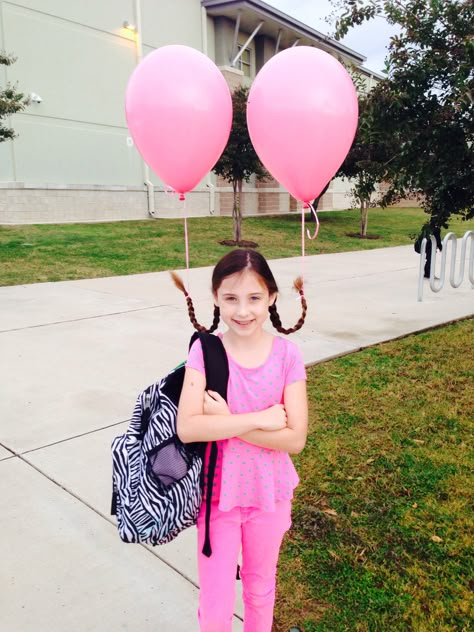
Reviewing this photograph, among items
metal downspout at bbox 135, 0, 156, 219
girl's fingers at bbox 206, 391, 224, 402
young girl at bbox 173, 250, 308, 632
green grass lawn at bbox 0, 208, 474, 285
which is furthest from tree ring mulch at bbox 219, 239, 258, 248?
girl's fingers at bbox 206, 391, 224, 402

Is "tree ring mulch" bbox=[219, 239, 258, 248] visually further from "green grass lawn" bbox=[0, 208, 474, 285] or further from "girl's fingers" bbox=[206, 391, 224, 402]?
"girl's fingers" bbox=[206, 391, 224, 402]

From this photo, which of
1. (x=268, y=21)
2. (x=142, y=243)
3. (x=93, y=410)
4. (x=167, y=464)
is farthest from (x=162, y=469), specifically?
(x=268, y=21)

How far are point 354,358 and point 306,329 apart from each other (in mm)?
1037

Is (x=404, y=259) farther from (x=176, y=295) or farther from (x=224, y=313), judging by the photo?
(x=224, y=313)

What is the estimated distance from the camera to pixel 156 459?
150 cm

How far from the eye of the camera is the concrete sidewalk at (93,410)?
2.10 metres

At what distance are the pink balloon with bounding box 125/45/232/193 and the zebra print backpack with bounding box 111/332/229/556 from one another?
114 centimetres

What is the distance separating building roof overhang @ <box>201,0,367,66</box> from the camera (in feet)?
74.5

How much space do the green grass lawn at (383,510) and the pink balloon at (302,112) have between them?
160cm

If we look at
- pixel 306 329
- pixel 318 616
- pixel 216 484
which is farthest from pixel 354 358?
pixel 216 484

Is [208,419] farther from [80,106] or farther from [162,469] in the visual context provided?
[80,106]

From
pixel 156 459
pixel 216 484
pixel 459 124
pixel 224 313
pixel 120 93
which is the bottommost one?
pixel 216 484

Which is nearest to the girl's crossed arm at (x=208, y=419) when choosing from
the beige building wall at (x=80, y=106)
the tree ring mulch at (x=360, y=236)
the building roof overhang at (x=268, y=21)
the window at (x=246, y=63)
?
the tree ring mulch at (x=360, y=236)

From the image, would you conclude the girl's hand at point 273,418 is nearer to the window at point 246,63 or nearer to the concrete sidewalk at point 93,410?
the concrete sidewalk at point 93,410
